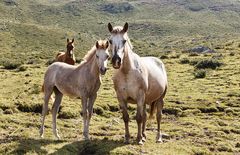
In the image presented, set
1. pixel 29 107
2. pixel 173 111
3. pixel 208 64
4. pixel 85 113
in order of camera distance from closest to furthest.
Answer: pixel 85 113
pixel 29 107
pixel 173 111
pixel 208 64

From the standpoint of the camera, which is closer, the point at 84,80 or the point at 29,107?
the point at 84,80

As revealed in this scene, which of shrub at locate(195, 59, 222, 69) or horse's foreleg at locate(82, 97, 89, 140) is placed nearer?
horse's foreleg at locate(82, 97, 89, 140)

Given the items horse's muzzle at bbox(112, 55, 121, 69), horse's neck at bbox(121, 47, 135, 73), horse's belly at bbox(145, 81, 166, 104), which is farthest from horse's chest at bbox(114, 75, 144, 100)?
horse's muzzle at bbox(112, 55, 121, 69)

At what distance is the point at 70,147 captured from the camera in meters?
13.3

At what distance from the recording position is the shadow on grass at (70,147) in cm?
1272

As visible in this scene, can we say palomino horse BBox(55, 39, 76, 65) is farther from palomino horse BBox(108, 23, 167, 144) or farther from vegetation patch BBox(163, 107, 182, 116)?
palomino horse BBox(108, 23, 167, 144)

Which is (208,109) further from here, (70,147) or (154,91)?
(70,147)

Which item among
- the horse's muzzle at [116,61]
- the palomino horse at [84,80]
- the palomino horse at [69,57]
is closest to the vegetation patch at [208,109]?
the palomino horse at [69,57]

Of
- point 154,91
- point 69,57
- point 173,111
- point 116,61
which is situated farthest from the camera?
point 69,57

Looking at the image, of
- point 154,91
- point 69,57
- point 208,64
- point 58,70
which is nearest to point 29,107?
point 69,57

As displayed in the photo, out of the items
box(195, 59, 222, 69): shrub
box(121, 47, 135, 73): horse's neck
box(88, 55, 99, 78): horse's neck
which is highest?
box(121, 47, 135, 73): horse's neck

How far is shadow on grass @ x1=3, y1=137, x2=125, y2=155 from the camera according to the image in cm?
1272

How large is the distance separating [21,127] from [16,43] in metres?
145

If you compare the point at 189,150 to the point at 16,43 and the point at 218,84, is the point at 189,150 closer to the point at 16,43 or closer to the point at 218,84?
the point at 218,84
